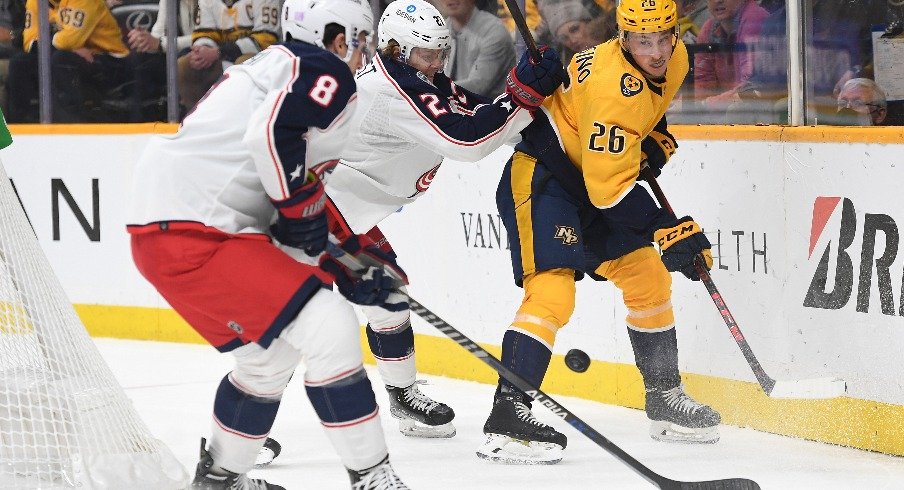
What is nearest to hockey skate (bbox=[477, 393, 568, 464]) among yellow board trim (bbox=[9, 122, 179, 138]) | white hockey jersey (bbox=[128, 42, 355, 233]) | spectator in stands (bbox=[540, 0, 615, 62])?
white hockey jersey (bbox=[128, 42, 355, 233])

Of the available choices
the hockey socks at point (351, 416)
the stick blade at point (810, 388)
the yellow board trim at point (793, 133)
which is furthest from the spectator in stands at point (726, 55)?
the hockey socks at point (351, 416)

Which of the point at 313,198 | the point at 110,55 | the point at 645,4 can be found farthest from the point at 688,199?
the point at 110,55

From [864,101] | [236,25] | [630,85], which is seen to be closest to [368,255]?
[630,85]

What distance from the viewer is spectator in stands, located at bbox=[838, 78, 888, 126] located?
380cm

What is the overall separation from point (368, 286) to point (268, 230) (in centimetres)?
23

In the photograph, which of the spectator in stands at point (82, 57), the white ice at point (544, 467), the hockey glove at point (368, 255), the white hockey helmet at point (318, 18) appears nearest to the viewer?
the white hockey helmet at point (318, 18)

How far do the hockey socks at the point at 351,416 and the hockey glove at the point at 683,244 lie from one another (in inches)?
43.5

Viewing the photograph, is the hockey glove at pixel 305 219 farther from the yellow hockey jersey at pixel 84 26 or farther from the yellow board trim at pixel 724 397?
the yellow hockey jersey at pixel 84 26

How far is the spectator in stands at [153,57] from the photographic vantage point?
6062 millimetres

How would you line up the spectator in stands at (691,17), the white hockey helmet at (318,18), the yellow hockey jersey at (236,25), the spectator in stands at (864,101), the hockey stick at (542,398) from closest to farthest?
the white hockey helmet at (318,18), the hockey stick at (542,398), the spectator in stands at (864,101), the spectator in stands at (691,17), the yellow hockey jersey at (236,25)

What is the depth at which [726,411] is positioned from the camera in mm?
4117

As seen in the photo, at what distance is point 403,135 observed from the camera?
357 centimetres

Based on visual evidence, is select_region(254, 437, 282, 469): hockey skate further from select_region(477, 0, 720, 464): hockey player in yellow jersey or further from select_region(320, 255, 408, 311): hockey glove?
select_region(320, 255, 408, 311): hockey glove

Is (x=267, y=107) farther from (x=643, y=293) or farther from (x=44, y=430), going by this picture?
(x=643, y=293)
